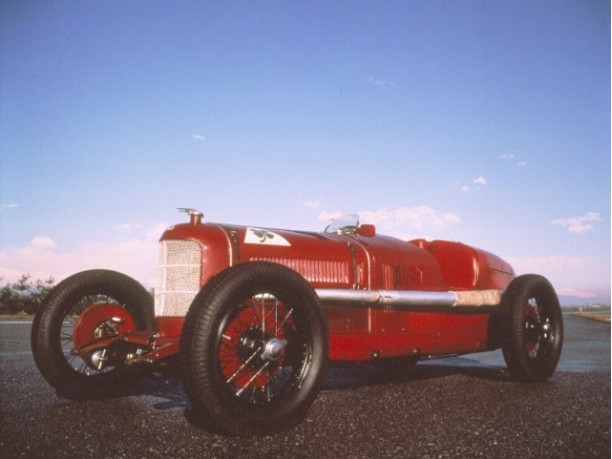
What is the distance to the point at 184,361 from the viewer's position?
250 centimetres

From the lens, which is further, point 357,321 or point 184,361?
point 357,321

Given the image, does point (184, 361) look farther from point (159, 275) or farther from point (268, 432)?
point (159, 275)

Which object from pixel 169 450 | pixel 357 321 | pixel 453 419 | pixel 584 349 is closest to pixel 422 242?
pixel 357 321

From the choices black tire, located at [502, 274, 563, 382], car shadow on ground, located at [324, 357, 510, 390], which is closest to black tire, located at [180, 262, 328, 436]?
car shadow on ground, located at [324, 357, 510, 390]

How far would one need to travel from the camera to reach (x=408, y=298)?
13.2ft

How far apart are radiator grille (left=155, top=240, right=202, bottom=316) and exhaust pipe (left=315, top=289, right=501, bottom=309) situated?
0.88 m

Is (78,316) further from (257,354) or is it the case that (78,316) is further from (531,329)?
(531,329)

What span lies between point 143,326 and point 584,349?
6.46m

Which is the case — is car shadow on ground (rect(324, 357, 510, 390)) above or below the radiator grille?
below

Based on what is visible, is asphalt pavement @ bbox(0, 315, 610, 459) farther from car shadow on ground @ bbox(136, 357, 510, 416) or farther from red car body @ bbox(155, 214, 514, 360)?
red car body @ bbox(155, 214, 514, 360)

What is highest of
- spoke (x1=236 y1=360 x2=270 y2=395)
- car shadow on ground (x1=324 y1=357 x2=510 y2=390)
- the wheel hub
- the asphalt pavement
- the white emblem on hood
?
the white emblem on hood

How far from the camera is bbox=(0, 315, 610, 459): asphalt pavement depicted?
7.72ft

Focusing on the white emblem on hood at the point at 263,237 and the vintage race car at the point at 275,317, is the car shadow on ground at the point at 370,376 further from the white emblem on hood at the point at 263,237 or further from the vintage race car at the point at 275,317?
the white emblem on hood at the point at 263,237

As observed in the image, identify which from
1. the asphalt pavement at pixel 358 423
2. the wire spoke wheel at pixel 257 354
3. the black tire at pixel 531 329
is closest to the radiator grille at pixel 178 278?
the wire spoke wheel at pixel 257 354
